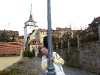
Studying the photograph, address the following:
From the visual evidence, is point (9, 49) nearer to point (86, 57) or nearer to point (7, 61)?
point (7, 61)

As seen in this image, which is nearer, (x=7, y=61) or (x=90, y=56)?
(x=90, y=56)

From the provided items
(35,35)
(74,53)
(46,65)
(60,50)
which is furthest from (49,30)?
(35,35)

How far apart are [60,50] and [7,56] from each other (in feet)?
37.2

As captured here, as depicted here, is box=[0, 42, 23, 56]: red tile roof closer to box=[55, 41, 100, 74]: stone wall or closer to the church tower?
box=[55, 41, 100, 74]: stone wall

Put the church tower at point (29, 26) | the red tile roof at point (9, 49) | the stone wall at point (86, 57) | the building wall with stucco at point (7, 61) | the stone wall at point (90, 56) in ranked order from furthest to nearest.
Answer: the church tower at point (29, 26)
the red tile roof at point (9, 49)
the building wall with stucco at point (7, 61)
the stone wall at point (86, 57)
the stone wall at point (90, 56)

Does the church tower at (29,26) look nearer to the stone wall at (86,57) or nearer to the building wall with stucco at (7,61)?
the stone wall at (86,57)

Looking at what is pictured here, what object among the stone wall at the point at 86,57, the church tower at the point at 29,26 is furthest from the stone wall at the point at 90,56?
the church tower at the point at 29,26

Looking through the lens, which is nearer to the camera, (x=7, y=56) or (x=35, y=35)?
(x=7, y=56)

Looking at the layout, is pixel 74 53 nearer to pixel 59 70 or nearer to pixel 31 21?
pixel 59 70

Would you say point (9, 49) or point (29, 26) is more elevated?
point (29, 26)

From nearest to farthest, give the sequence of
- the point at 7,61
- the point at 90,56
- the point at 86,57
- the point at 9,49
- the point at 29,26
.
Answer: the point at 90,56 < the point at 86,57 < the point at 7,61 < the point at 9,49 < the point at 29,26

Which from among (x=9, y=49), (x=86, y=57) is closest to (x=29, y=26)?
(x=9, y=49)

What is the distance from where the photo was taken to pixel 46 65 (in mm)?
5570

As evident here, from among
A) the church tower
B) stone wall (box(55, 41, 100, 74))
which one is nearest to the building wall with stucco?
stone wall (box(55, 41, 100, 74))
